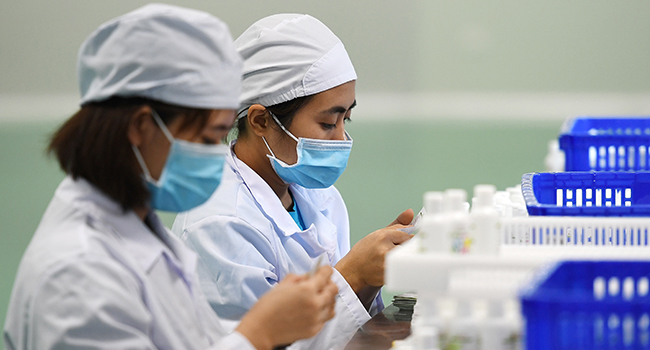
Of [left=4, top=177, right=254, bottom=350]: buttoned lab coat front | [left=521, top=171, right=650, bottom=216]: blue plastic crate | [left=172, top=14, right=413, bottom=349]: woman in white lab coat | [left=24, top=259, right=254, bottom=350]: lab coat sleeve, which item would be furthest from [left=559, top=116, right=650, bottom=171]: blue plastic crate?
[left=24, top=259, right=254, bottom=350]: lab coat sleeve

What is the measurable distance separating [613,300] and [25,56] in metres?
6.43

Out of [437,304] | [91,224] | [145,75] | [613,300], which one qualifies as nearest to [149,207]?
[91,224]

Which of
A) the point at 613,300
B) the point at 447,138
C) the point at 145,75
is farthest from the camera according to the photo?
the point at 447,138

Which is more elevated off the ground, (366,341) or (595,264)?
(595,264)

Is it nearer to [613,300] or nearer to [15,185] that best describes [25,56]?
[15,185]

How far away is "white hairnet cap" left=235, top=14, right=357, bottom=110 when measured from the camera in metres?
2.00

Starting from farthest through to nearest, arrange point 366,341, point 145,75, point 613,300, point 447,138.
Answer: point 447,138 < point 366,341 < point 145,75 < point 613,300

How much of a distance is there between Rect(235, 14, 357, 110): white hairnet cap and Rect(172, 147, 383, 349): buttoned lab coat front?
23 centimetres

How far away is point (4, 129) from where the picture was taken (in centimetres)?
687

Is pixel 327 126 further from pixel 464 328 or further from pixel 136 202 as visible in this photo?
pixel 464 328

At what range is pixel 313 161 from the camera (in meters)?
2.02

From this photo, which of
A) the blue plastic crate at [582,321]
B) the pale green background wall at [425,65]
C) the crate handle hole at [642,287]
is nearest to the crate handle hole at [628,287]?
the crate handle hole at [642,287]

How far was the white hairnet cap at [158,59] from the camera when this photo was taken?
1.16 m

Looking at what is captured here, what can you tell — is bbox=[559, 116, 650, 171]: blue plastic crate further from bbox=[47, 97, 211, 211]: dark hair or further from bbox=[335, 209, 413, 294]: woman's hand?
bbox=[47, 97, 211, 211]: dark hair
